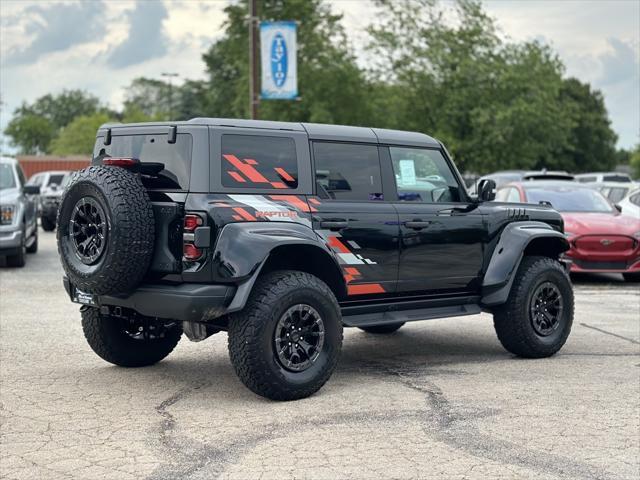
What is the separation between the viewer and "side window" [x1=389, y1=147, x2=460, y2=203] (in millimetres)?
7812

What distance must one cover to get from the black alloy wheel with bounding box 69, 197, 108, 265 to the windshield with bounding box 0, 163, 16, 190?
34.7ft

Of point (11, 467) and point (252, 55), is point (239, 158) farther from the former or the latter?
point (252, 55)

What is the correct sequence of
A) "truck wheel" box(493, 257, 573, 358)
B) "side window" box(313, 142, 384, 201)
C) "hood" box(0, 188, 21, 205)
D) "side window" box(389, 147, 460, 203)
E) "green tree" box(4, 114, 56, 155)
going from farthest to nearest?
"green tree" box(4, 114, 56, 155) → "hood" box(0, 188, 21, 205) → "truck wheel" box(493, 257, 573, 358) → "side window" box(389, 147, 460, 203) → "side window" box(313, 142, 384, 201)

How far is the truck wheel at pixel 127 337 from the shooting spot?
763 centimetres

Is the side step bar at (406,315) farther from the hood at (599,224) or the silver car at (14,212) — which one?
the silver car at (14,212)

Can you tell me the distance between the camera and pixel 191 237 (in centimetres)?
642

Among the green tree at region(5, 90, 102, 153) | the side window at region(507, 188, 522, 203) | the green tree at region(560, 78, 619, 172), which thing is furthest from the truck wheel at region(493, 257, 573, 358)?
the green tree at region(5, 90, 102, 153)

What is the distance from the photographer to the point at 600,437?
230 inches

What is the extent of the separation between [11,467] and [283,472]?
1.45 m

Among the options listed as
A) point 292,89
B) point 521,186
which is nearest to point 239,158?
point 521,186

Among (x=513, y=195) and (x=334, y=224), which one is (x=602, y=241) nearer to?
(x=513, y=195)

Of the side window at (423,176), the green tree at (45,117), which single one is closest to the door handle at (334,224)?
the side window at (423,176)

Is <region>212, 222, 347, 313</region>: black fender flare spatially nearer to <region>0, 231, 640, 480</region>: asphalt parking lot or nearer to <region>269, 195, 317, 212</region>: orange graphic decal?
<region>269, 195, 317, 212</region>: orange graphic decal

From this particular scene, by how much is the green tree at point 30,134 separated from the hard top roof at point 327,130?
133245 mm
